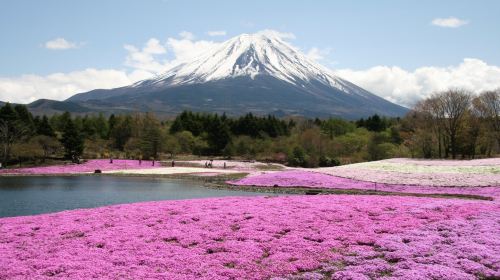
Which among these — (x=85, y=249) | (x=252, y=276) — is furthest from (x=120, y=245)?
(x=252, y=276)

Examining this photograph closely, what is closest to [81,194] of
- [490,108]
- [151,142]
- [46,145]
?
[46,145]

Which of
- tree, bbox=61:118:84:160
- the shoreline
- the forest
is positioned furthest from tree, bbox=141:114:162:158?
the shoreline

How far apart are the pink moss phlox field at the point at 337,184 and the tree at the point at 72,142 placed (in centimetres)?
4238

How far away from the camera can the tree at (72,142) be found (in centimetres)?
8050

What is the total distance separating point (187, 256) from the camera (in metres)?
15.7

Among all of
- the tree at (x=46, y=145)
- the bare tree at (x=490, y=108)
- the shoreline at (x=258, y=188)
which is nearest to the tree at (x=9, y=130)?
the tree at (x=46, y=145)

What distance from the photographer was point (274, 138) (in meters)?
113

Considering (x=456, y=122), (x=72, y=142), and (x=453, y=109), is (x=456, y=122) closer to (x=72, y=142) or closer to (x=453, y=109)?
(x=453, y=109)

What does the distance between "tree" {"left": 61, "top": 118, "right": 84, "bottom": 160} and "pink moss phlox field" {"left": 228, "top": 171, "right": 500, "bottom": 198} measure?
42378 millimetres

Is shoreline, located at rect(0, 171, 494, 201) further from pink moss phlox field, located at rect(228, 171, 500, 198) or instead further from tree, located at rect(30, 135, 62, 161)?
tree, located at rect(30, 135, 62, 161)

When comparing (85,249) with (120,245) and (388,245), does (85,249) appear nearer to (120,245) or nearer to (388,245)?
(120,245)

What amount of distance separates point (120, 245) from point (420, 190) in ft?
107

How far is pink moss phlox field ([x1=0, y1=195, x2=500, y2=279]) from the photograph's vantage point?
46.5ft

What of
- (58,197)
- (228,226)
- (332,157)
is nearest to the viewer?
(228,226)
